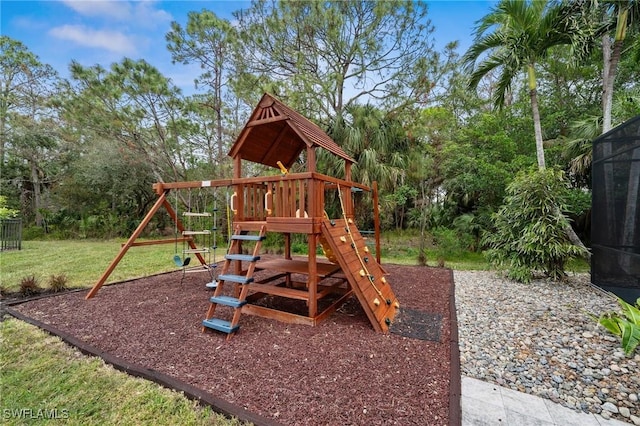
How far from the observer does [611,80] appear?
5762 millimetres

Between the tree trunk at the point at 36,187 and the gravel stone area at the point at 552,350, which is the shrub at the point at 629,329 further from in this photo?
the tree trunk at the point at 36,187

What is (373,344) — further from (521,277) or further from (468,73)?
(468,73)

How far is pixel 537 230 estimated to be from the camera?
5.19m

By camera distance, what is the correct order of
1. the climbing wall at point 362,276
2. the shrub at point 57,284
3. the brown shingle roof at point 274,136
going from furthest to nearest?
the shrub at point 57,284, the brown shingle roof at point 274,136, the climbing wall at point 362,276

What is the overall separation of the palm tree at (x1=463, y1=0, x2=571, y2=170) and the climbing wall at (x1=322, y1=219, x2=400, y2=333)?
4726mm

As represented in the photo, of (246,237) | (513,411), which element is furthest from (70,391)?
(513,411)

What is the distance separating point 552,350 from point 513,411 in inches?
50.5

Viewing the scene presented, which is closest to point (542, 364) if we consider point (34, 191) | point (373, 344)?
point (373, 344)

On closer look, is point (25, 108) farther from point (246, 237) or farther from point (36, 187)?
point (246, 237)

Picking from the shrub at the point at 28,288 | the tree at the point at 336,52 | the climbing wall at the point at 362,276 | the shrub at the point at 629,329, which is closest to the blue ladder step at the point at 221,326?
the climbing wall at the point at 362,276

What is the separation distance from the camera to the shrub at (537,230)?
5109mm

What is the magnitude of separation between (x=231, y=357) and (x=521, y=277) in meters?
5.62

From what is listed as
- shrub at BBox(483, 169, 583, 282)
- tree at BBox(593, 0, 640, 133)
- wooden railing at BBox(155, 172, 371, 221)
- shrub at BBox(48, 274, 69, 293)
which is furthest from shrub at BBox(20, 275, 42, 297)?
tree at BBox(593, 0, 640, 133)

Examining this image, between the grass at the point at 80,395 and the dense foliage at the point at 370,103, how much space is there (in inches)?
291
